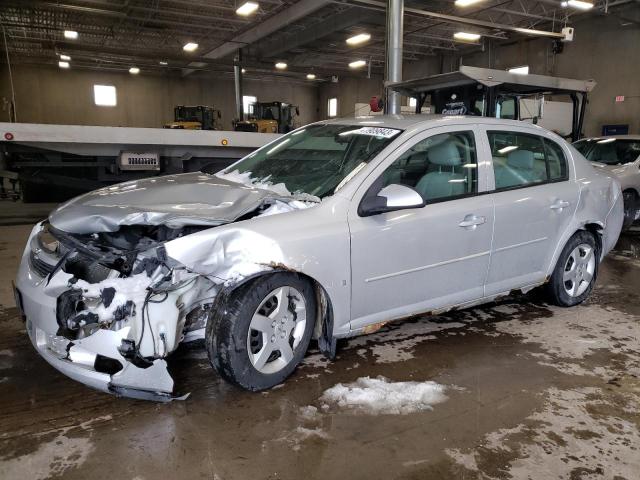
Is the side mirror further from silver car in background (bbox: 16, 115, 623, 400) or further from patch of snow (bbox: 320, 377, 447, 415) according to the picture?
patch of snow (bbox: 320, 377, 447, 415)

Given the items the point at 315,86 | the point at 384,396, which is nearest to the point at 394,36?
the point at 384,396

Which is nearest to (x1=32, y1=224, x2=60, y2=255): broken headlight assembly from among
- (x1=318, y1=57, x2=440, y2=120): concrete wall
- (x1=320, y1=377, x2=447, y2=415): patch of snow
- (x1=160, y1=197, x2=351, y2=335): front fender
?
(x1=160, y1=197, x2=351, y2=335): front fender

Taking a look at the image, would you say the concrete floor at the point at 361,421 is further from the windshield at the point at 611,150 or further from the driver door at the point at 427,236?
the windshield at the point at 611,150

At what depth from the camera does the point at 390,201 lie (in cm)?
279

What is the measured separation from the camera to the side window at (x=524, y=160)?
354 cm

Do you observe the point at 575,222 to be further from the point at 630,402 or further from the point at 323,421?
the point at 323,421

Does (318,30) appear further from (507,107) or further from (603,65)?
(507,107)

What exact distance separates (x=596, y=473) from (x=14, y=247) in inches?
258

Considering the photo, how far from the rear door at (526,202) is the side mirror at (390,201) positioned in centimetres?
89

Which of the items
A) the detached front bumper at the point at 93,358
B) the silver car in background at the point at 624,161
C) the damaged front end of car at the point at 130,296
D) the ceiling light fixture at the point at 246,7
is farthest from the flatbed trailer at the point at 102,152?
the ceiling light fixture at the point at 246,7

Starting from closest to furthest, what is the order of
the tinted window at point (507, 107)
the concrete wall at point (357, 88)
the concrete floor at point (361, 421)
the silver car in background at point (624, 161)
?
the concrete floor at point (361, 421) < the tinted window at point (507, 107) < the silver car in background at point (624, 161) < the concrete wall at point (357, 88)

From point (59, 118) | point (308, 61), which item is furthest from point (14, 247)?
point (59, 118)

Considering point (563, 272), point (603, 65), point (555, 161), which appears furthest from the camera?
point (603, 65)

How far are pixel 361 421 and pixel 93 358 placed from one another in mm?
1336
